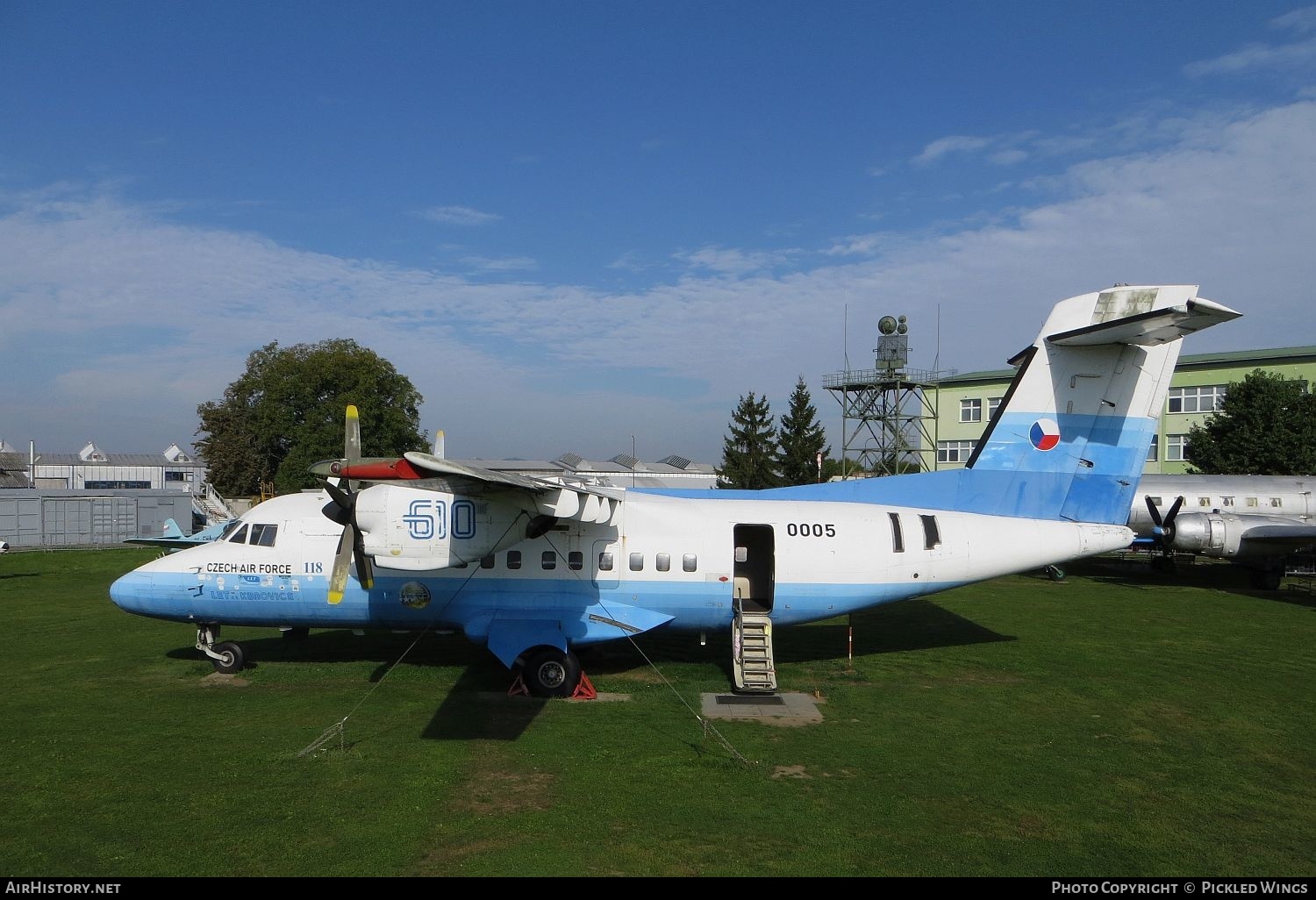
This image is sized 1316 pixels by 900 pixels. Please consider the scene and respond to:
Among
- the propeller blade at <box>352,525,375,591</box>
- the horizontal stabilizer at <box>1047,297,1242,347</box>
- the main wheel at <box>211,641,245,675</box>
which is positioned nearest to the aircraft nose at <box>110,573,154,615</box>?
the main wheel at <box>211,641,245,675</box>

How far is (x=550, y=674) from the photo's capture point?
12.5 meters

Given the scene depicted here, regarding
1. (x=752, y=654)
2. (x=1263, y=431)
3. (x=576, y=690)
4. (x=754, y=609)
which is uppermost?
(x=1263, y=431)

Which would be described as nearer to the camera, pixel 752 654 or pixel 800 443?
pixel 752 654

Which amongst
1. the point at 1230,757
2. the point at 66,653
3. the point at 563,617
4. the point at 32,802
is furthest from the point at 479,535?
the point at 1230,757

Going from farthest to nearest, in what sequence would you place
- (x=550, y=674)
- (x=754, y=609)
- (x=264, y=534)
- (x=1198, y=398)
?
(x=1198, y=398)
(x=754, y=609)
(x=264, y=534)
(x=550, y=674)

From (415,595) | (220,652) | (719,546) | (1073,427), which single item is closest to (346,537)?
(415,595)

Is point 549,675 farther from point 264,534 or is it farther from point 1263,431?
point 1263,431

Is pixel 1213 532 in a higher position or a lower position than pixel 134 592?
lower

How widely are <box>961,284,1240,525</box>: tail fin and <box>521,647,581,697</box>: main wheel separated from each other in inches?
304

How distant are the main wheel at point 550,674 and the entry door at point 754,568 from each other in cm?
305

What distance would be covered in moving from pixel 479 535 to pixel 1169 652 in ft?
46.0

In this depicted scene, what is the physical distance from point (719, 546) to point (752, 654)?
6.04 feet

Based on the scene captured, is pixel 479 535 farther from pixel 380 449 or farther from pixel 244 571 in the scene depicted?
pixel 380 449

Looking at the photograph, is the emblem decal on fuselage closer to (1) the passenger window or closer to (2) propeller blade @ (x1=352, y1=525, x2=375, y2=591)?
(2) propeller blade @ (x1=352, y1=525, x2=375, y2=591)
